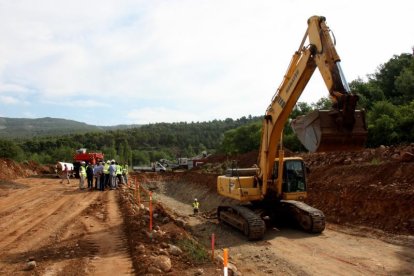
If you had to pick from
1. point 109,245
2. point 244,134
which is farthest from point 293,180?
point 244,134

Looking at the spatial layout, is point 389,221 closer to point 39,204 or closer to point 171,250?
point 171,250

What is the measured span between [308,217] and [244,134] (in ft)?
168

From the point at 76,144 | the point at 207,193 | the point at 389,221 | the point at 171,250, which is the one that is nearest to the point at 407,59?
the point at 207,193

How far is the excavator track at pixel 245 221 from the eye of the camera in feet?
40.4

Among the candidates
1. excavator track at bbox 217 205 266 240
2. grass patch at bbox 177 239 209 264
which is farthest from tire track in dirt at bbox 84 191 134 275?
excavator track at bbox 217 205 266 240

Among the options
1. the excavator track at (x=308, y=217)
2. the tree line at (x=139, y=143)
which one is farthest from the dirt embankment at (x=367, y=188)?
the tree line at (x=139, y=143)

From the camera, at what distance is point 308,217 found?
42.3 feet

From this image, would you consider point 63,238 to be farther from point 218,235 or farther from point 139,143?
point 139,143

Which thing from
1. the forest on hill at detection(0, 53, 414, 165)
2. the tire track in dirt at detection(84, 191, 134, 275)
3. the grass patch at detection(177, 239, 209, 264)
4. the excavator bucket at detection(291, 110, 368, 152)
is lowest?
the grass patch at detection(177, 239, 209, 264)

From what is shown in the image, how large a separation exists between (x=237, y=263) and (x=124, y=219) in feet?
14.5

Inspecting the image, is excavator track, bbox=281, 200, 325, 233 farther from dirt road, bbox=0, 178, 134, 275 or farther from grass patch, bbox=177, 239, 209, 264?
dirt road, bbox=0, 178, 134, 275

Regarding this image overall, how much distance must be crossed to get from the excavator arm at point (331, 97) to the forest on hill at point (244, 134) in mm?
1429

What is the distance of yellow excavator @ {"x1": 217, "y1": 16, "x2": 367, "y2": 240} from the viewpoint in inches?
384

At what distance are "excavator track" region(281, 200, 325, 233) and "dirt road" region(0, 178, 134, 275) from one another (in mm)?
5400
